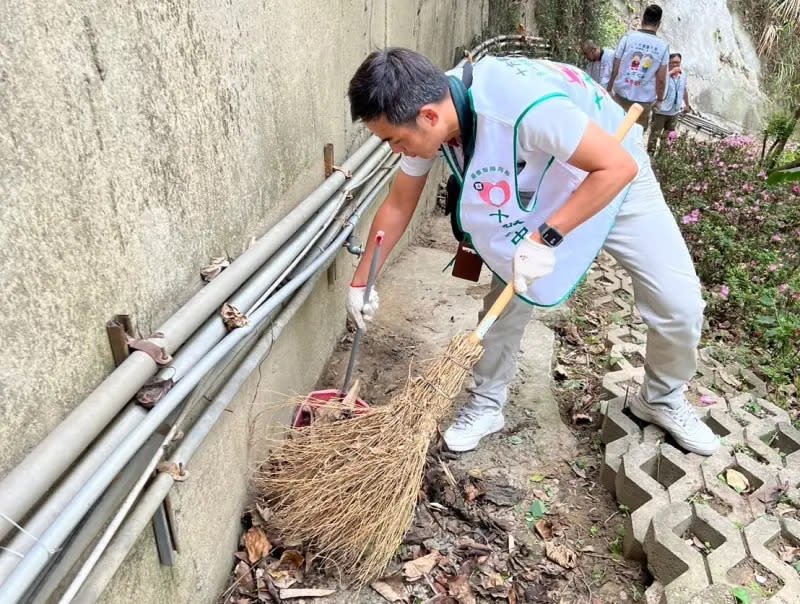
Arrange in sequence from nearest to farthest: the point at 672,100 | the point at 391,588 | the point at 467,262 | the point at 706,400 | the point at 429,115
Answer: the point at 429,115 → the point at 391,588 → the point at 467,262 → the point at 706,400 → the point at 672,100

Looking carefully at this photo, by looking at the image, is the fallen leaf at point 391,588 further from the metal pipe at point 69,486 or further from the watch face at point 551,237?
the watch face at point 551,237

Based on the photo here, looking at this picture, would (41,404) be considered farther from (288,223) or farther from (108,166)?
(288,223)

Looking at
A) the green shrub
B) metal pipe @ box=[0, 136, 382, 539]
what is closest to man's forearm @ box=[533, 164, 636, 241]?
metal pipe @ box=[0, 136, 382, 539]

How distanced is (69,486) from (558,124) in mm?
1755

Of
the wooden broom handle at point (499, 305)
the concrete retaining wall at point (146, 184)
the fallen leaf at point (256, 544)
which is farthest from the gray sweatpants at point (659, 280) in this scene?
the fallen leaf at point (256, 544)

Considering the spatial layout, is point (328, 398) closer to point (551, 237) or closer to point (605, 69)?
point (551, 237)

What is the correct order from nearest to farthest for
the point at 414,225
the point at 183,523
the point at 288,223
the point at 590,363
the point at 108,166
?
the point at 108,166
the point at 183,523
the point at 288,223
the point at 590,363
the point at 414,225

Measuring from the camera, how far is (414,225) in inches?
215

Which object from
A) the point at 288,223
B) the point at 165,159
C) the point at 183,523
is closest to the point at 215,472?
the point at 183,523

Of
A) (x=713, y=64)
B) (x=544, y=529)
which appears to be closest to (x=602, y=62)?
(x=544, y=529)

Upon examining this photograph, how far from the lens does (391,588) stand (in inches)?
94.8

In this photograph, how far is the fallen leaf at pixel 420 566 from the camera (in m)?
2.46

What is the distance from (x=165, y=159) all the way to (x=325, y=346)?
6.30 feet

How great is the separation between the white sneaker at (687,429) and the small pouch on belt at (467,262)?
1.11 meters
